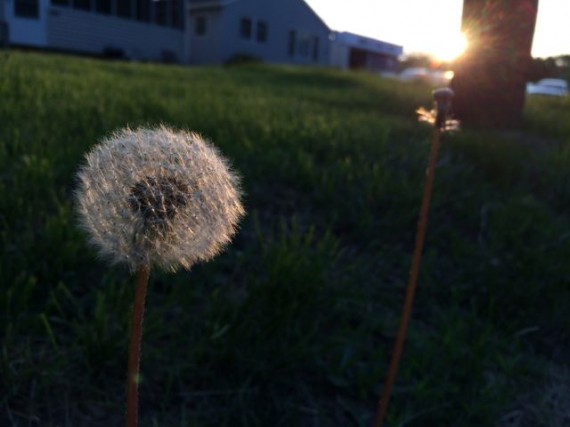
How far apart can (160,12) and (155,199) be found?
98.1ft

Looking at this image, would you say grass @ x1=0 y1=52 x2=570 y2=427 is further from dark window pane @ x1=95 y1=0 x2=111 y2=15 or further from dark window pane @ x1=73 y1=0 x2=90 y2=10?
dark window pane @ x1=95 y1=0 x2=111 y2=15

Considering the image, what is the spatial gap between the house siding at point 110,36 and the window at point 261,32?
5.07 m

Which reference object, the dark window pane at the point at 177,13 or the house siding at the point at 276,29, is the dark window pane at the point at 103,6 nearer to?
the dark window pane at the point at 177,13

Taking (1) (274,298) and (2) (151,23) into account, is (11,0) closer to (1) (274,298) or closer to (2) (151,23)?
(2) (151,23)

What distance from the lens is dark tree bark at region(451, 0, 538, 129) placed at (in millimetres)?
5547

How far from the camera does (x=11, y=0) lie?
21.4 meters

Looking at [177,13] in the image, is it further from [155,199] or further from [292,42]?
[155,199]

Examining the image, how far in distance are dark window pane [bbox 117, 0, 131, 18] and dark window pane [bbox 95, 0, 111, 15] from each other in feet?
1.92

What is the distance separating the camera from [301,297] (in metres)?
2.80

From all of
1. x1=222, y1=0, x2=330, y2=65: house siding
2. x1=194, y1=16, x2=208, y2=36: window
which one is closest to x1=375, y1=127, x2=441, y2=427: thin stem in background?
x1=222, y1=0, x2=330, y2=65: house siding

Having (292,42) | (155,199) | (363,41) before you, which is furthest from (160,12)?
(155,199)

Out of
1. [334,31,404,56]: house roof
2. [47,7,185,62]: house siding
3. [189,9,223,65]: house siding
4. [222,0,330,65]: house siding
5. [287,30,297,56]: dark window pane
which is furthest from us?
[287,30,297,56]: dark window pane

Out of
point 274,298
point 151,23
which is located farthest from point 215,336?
point 151,23

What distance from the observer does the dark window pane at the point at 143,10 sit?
27750 millimetres
